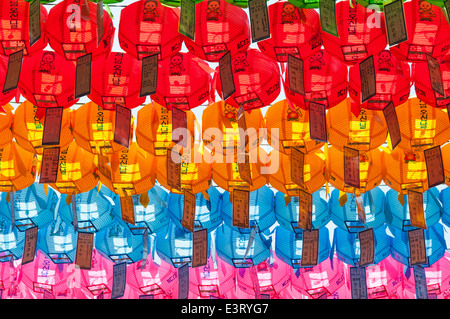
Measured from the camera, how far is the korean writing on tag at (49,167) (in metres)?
3.05

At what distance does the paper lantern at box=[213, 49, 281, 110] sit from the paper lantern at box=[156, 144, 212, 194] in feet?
1.48

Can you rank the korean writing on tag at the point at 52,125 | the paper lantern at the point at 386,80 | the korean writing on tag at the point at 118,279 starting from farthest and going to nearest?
1. the korean writing on tag at the point at 118,279
2. the korean writing on tag at the point at 52,125
3. the paper lantern at the point at 386,80

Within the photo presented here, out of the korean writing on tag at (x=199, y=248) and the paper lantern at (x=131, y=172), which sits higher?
the paper lantern at (x=131, y=172)

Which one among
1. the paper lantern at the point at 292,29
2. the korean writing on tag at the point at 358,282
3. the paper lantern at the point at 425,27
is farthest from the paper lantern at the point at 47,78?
the korean writing on tag at the point at 358,282

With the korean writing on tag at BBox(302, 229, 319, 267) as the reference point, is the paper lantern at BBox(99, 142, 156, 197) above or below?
above

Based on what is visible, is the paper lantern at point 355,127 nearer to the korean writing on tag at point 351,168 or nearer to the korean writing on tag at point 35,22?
the korean writing on tag at point 351,168

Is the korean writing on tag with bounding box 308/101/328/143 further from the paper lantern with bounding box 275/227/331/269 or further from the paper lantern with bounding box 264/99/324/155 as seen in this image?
the paper lantern with bounding box 275/227/331/269

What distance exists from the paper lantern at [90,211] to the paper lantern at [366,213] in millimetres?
1263

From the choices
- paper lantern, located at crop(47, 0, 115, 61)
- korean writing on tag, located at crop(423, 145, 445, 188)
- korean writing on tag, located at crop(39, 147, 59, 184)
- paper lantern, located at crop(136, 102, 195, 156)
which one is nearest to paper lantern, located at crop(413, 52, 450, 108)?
korean writing on tag, located at crop(423, 145, 445, 188)

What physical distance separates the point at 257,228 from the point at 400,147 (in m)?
0.91

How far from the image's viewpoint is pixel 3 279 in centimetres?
376

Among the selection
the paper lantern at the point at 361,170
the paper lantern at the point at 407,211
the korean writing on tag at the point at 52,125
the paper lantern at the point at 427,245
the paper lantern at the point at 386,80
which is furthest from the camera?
the paper lantern at the point at 427,245

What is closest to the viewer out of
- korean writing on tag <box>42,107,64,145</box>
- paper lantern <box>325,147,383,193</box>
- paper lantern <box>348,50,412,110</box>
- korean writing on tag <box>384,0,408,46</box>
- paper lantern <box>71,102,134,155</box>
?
korean writing on tag <box>384,0,408,46</box>

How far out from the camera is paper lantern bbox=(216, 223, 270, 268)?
3.58m
